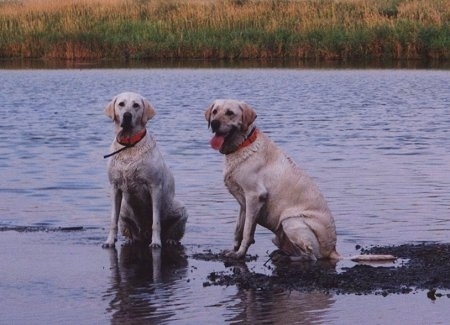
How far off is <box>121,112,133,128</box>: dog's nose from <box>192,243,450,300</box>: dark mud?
1504 mm

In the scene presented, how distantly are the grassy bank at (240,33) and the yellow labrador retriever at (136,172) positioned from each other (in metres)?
30.4

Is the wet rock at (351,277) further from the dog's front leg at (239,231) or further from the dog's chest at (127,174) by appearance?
the dog's chest at (127,174)

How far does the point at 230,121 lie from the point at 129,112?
1058 millimetres

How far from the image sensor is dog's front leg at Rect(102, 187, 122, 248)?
10680 millimetres

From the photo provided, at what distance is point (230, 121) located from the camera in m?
9.99

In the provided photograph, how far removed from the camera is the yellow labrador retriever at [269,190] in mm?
9891

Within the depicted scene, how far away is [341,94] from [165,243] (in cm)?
2042

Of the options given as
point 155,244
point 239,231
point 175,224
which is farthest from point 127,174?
point 239,231

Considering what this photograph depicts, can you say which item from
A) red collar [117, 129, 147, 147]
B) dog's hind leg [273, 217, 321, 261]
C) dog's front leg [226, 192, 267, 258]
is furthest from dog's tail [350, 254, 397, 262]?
red collar [117, 129, 147, 147]

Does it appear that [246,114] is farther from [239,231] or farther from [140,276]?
[140,276]

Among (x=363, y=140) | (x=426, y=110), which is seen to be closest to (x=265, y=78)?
(x=426, y=110)

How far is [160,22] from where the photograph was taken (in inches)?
1734

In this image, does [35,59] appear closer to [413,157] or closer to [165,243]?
[413,157]

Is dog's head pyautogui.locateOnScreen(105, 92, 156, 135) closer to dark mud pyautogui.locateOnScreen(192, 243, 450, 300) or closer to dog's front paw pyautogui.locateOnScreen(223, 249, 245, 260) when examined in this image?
dog's front paw pyautogui.locateOnScreen(223, 249, 245, 260)
